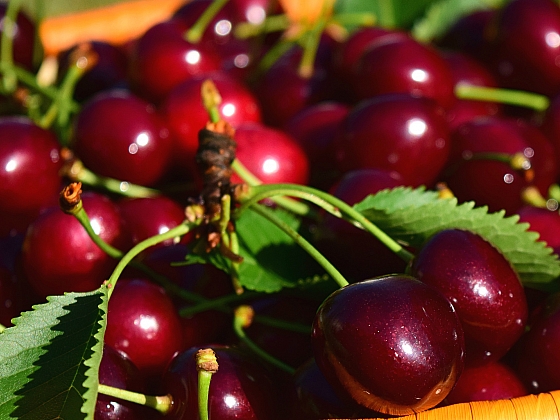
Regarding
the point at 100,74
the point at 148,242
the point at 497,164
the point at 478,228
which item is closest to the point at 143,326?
the point at 148,242

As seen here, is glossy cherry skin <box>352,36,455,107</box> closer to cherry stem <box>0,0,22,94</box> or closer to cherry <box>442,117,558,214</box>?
cherry <box>442,117,558,214</box>

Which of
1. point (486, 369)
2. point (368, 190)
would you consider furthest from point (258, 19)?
point (486, 369)

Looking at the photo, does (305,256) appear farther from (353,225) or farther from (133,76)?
(133,76)

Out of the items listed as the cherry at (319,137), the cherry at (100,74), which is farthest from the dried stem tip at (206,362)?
the cherry at (100,74)

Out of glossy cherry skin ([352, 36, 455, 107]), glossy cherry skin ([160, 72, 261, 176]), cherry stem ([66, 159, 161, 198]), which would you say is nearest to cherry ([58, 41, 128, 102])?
glossy cherry skin ([160, 72, 261, 176])

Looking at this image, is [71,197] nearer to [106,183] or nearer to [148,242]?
[148,242]

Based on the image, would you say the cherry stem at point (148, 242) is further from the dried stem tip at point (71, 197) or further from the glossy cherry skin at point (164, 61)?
the glossy cherry skin at point (164, 61)
